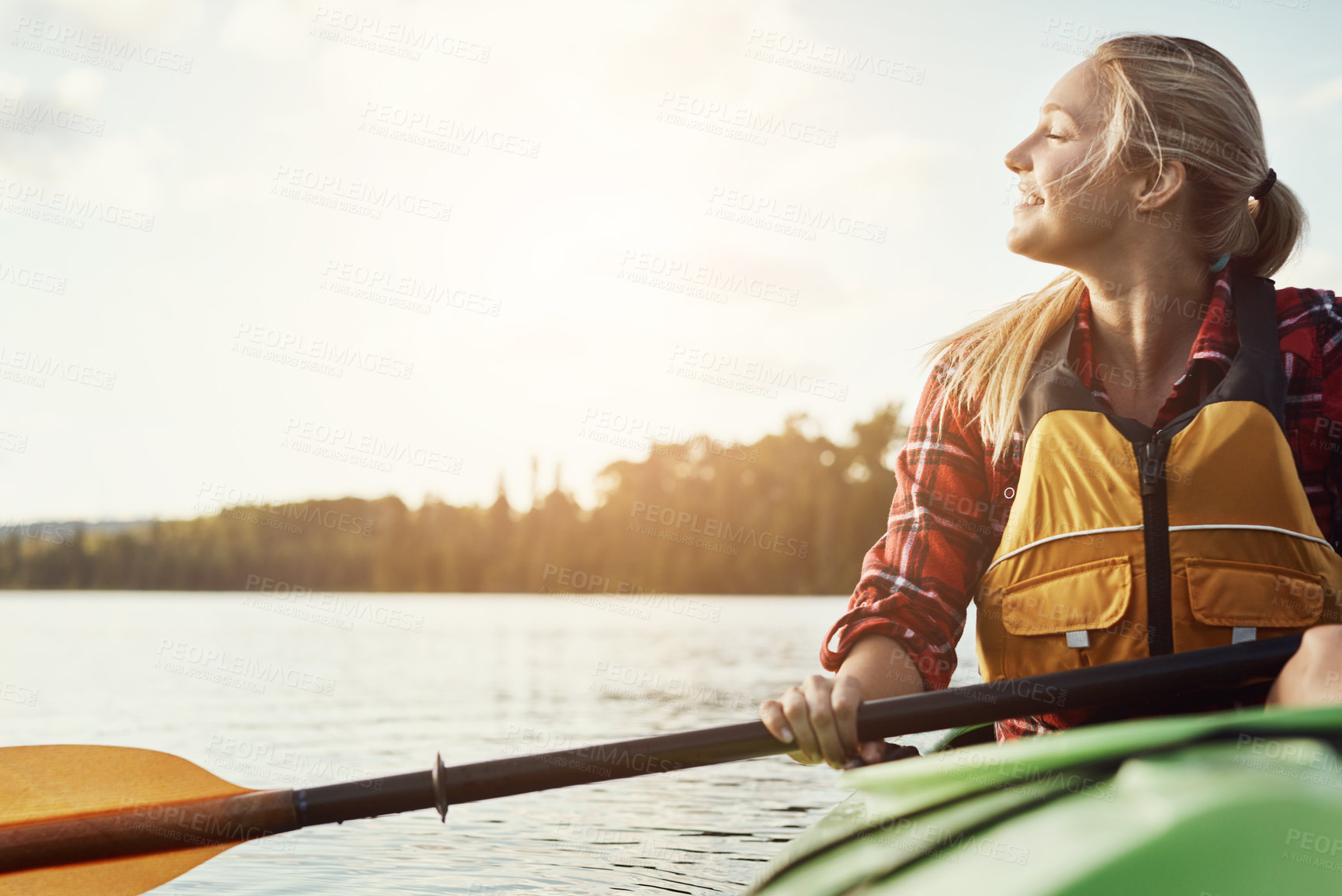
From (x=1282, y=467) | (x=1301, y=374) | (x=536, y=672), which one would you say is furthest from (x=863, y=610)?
(x=536, y=672)

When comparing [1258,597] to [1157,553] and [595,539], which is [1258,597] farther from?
[595,539]

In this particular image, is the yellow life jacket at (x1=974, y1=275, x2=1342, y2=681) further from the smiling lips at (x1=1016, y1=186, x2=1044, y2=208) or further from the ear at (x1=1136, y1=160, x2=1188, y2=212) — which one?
the smiling lips at (x1=1016, y1=186, x2=1044, y2=208)

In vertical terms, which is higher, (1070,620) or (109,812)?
(1070,620)

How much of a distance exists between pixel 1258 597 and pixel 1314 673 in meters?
0.34

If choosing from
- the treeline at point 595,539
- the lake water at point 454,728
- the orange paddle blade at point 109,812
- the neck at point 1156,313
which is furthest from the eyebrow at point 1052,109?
the treeline at point 595,539

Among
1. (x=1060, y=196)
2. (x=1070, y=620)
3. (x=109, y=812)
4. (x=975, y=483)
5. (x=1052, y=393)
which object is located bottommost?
(x=109, y=812)

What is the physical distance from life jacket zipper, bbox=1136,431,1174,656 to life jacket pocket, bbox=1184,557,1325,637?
0.19 feet

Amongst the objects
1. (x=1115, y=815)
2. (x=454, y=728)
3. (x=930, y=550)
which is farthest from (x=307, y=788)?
(x=454, y=728)

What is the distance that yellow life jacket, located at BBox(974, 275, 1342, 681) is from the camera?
6.35 feet

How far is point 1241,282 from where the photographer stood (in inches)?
87.3

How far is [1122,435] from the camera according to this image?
2053mm

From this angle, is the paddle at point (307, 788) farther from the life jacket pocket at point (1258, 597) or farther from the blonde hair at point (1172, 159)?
the blonde hair at point (1172, 159)

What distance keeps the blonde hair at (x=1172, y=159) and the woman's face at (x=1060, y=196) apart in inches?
0.9

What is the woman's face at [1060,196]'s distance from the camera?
2.18 meters
